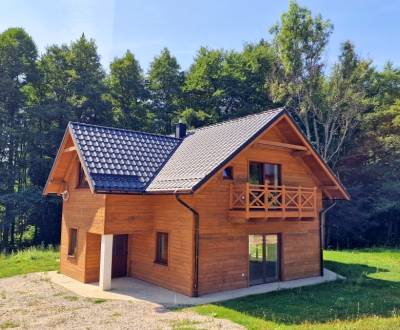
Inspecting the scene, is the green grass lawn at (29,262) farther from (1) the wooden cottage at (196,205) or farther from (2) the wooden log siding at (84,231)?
(1) the wooden cottage at (196,205)

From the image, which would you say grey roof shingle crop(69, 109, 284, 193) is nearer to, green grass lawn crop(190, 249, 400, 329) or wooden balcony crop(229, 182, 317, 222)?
wooden balcony crop(229, 182, 317, 222)

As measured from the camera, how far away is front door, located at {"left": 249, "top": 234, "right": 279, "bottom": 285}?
12586 millimetres

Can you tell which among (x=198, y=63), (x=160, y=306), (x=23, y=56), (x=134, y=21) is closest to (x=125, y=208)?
(x=160, y=306)

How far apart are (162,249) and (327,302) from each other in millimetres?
5702

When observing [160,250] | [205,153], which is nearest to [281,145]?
[205,153]

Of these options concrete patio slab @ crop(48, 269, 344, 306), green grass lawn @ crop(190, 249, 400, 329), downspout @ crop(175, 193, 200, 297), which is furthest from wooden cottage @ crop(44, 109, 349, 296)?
green grass lawn @ crop(190, 249, 400, 329)

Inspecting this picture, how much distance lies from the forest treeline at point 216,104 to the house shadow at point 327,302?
48.4 feet

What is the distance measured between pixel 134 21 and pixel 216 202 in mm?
6929

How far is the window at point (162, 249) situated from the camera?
40.3 feet

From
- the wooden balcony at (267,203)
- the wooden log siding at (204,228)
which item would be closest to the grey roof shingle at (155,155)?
the wooden log siding at (204,228)

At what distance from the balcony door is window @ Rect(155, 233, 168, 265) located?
12.6 feet

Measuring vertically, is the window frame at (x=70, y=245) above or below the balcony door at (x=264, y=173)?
below

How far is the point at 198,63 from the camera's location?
34.5 m

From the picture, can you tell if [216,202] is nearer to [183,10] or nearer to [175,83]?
[183,10]
